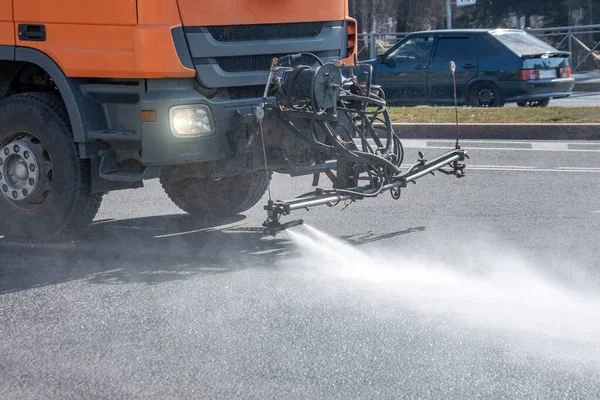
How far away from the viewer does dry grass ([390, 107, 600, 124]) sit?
14438mm

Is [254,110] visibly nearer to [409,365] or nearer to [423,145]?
[409,365]

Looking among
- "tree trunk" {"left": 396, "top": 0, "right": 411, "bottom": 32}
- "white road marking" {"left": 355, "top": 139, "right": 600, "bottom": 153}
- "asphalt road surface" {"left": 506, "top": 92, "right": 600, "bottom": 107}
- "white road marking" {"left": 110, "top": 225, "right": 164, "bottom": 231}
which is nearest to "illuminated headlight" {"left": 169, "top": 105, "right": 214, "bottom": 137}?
"white road marking" {"left": 110, "top": 225, "right": 164, "bottom": 231}

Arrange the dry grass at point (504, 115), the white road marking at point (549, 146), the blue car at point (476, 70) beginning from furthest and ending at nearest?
the blue car at point (476, 70), the dry grass at point (504, 115), the white road marking at point (549, 146)

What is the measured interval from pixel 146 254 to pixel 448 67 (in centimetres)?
1252

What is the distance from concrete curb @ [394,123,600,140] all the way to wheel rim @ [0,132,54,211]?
7414mm

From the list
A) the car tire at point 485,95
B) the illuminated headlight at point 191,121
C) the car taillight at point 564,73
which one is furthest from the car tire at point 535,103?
the illuminated headlight at point 191,121

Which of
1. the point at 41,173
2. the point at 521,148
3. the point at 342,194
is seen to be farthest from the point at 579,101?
the point at 41,173

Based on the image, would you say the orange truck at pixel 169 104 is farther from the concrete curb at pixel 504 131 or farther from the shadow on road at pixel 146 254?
the concrete curb at pixel 504 131

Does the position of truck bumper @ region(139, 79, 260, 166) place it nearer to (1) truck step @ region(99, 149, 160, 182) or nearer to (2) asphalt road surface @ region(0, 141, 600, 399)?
(1) truck step @ region(99, 149, 160, 182)

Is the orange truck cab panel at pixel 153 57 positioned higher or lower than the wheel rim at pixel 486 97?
higher

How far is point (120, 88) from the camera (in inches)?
286

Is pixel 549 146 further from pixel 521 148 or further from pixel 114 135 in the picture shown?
pixel 114 135

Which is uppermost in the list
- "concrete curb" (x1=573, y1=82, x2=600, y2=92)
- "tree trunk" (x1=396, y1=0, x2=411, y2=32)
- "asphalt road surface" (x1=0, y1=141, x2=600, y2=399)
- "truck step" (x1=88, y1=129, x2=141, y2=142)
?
"tree trunk" (x1=396, y1=0, x2=411, y2=32)

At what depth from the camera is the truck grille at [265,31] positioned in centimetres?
743
